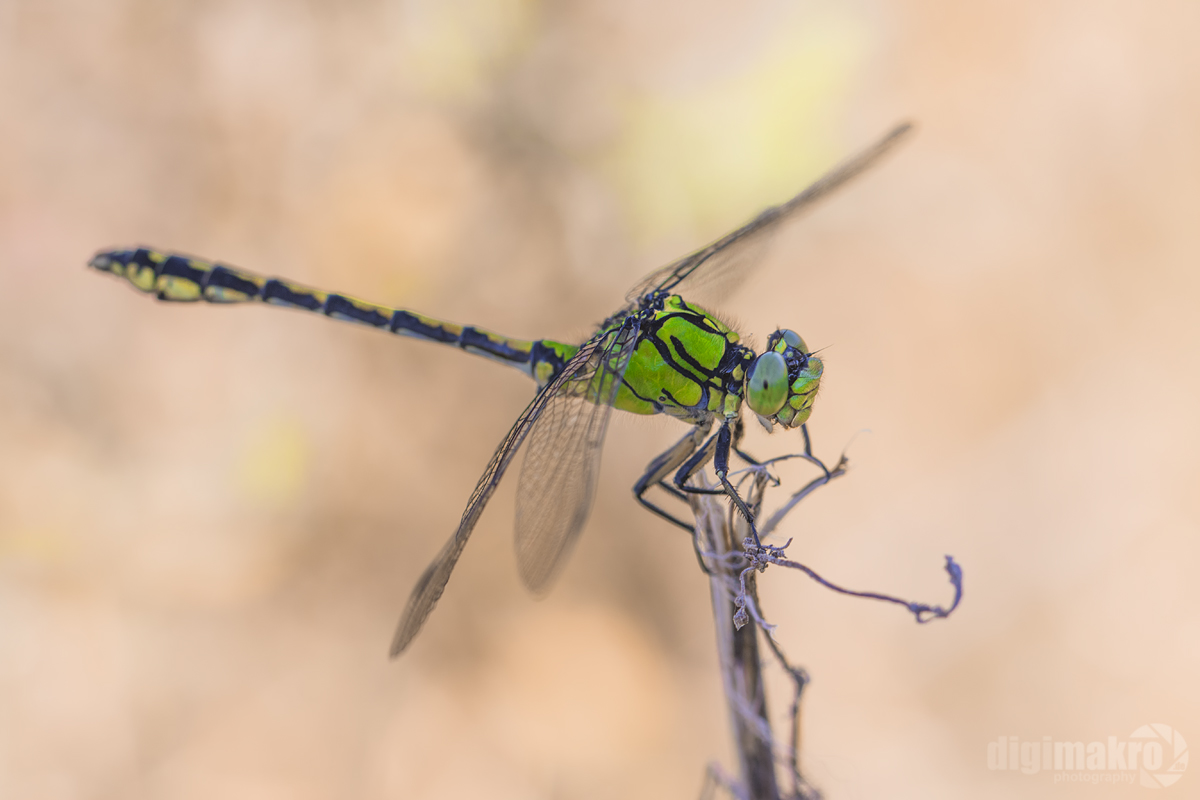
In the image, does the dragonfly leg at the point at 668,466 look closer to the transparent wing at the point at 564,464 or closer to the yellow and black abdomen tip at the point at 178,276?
the transparent wing at the point at 564,464

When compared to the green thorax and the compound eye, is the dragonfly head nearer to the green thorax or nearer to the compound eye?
the compound eye

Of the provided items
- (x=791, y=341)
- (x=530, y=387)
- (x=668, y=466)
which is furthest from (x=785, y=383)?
(x=530, y=387)

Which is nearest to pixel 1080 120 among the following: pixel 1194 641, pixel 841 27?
pixel 841 27

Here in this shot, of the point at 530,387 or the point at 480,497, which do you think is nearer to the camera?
the point at 480,497

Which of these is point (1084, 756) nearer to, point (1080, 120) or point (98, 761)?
point (1080, 120)

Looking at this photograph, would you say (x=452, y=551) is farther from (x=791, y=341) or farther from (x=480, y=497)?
(x=791, y=341)

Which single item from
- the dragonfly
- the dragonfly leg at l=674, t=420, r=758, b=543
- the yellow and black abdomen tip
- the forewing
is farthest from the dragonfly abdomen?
the dragonfly leg at l=674, t=420, r=758, b=543
